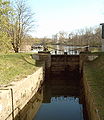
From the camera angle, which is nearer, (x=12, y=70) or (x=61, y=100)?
(x=12, y=70)

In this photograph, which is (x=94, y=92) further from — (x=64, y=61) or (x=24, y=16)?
(x=24, y=16)

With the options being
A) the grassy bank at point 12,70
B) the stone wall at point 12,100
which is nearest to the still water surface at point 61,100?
the stone wall at point 12,100

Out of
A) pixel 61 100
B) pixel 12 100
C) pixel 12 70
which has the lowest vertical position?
pixel 61 100

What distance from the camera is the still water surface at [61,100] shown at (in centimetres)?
900

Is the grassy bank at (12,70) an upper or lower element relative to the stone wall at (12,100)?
upper

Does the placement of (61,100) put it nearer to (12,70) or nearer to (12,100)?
(12,70)

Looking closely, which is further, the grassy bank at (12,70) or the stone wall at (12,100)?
the grassy bank at (12,70)

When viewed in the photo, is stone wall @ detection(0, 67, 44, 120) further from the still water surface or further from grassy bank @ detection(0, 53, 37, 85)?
the still water surface

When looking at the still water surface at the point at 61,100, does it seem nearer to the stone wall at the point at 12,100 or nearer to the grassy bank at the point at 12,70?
the stone wall at the point at 12,100

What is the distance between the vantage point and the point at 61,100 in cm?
1190

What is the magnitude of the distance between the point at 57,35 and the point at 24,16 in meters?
53.3

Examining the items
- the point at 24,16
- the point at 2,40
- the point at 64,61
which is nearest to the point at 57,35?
the point at 24,16

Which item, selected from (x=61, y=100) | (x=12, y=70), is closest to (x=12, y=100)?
(x=12, y=70)

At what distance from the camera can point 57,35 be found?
77812 millimetres
